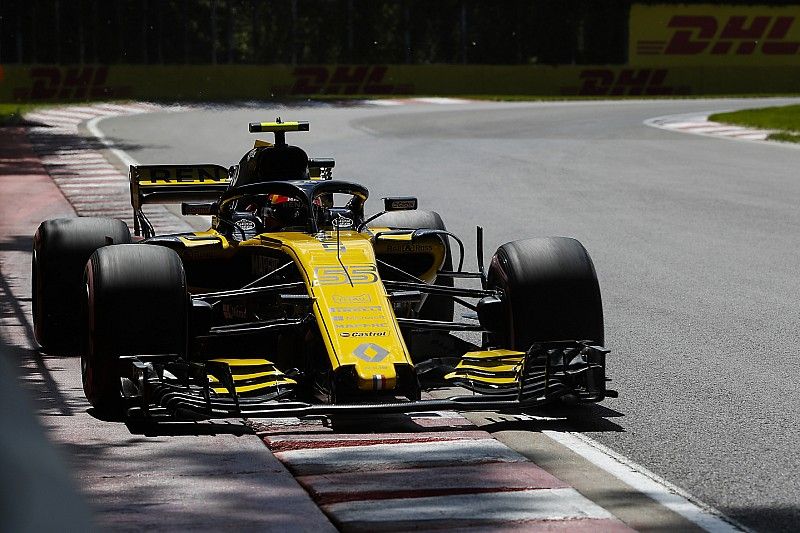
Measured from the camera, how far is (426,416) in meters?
5.89

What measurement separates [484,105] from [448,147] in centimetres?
1595

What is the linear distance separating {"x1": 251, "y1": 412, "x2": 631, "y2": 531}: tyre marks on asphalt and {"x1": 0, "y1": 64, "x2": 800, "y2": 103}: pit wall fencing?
35.5 metres

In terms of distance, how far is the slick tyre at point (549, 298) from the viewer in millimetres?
6066

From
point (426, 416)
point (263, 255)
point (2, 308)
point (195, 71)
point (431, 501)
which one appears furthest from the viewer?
point (195, 71)

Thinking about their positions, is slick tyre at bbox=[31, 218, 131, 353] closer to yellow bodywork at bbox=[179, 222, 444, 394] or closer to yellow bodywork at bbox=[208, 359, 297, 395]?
yellow bodywork at bbox=[179, 222, 444, 394]

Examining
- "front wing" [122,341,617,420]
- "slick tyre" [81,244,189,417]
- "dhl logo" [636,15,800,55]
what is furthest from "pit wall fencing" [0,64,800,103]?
"front wing" [122,341,617,420]

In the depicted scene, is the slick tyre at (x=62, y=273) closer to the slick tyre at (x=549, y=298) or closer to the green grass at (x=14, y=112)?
the slick tyre at (x=549, y=298)

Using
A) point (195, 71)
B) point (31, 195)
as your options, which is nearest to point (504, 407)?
point (31, 195)

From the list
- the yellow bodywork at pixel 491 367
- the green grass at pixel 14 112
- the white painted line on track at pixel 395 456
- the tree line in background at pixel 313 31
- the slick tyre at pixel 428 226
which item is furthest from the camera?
the tree line in background at pixel 313 31

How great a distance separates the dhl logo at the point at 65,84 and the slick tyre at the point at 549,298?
35791 millimetres

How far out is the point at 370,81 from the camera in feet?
149

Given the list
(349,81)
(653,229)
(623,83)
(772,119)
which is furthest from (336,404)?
(623,83)

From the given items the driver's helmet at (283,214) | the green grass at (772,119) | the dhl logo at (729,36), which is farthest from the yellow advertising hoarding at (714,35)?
the driver's helmet at (283,214)

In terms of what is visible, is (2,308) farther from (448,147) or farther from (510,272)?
(448,147)
